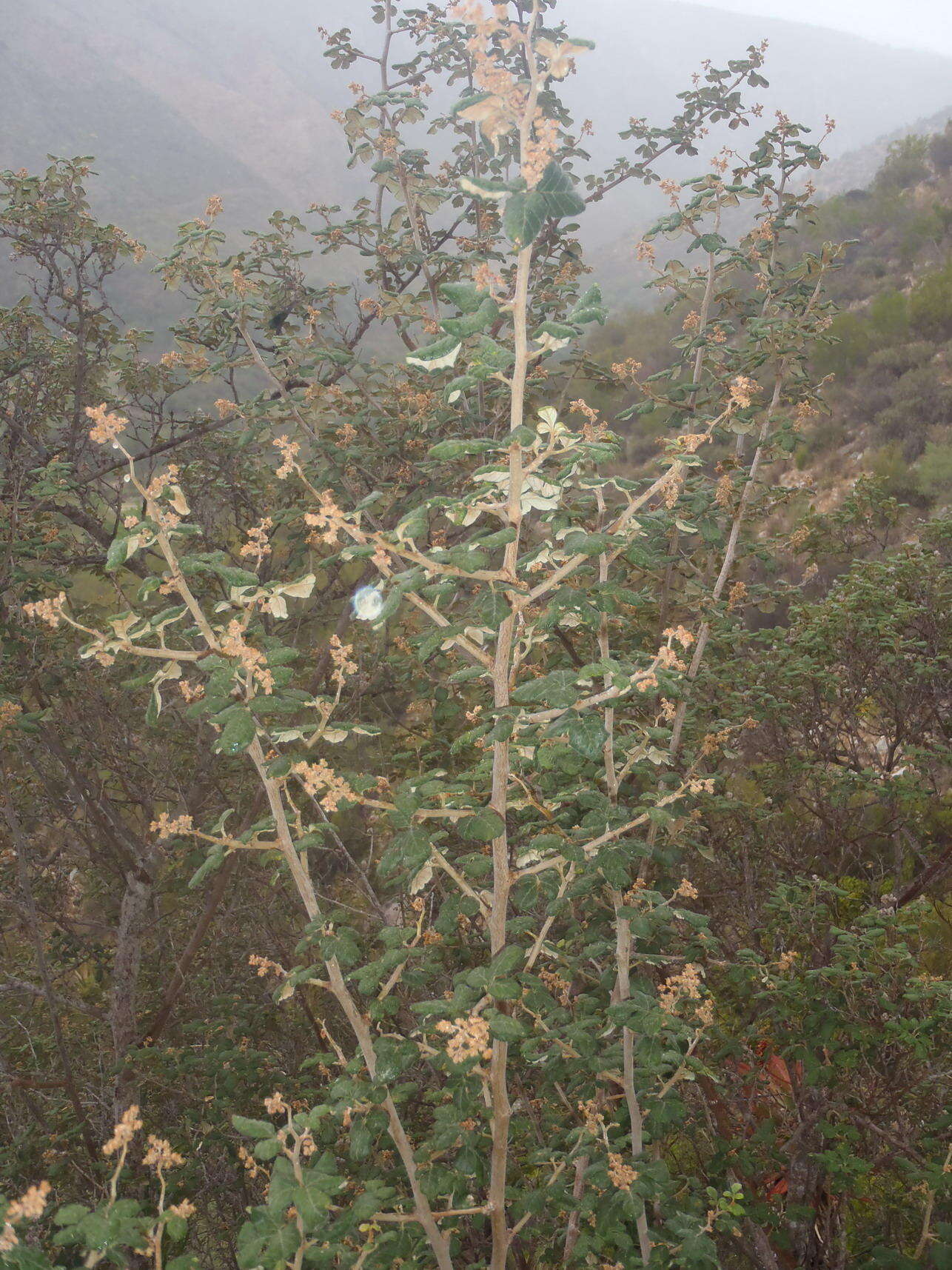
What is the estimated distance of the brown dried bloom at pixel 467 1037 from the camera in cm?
126

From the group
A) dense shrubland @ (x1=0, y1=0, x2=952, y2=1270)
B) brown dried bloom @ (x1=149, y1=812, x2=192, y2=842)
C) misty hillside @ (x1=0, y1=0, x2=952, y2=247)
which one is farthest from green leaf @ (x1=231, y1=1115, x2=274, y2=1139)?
misty hillside @ (x1=0, y1=0, x2=952, y2=247)

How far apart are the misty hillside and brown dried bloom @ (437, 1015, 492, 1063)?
2594 centimetres

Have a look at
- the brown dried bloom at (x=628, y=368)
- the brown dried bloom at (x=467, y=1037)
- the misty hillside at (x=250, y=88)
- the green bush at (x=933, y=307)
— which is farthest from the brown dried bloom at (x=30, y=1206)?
the misty hillside at (x=250, y=88)

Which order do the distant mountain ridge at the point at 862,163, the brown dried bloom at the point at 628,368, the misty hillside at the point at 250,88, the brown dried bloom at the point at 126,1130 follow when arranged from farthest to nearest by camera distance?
the misty hillside at the point at 250,88 → the distant mountain ridge at the point at 862,163 → the brown dried bloom at the point at 628,368 → the brown dried bloom at the point at 126,1130

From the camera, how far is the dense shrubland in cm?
144

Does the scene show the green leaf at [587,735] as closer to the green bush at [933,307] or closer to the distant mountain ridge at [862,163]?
the green bush at [933,307]

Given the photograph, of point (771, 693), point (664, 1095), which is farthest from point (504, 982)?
point (771, 693)

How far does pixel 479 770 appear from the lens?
5.50ft

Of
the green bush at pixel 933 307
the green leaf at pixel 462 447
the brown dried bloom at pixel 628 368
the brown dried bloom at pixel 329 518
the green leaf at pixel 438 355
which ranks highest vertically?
the green bush at pixel 933 307

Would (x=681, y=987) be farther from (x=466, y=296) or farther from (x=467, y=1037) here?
(x=466, y=296)

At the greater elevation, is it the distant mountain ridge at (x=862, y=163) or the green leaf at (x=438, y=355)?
the distant mountain ridge at (x=862, y=163)

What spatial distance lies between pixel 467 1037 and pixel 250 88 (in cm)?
5202

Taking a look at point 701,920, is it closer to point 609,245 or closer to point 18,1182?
point 18,1182

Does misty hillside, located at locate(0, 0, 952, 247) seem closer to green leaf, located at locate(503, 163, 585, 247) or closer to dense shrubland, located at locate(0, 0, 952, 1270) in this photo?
dense shrubland, located at locate(0, 0, 952, 1270)
